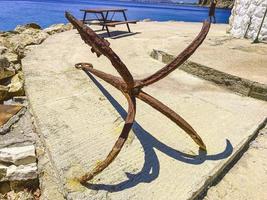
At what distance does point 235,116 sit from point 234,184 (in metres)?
0.75

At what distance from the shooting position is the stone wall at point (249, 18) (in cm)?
466

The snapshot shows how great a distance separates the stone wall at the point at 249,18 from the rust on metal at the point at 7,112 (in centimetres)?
408

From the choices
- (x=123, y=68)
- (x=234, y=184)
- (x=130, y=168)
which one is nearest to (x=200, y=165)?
(x=234, y=184)

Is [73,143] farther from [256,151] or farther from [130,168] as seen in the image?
[256,151]

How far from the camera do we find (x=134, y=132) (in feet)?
6.41

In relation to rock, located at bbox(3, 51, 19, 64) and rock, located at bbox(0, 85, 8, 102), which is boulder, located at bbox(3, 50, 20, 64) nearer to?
rock, located at bbox(3, 51, 19, 64)

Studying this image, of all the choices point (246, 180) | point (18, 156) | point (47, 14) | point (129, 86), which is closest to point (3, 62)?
point (18, 156)

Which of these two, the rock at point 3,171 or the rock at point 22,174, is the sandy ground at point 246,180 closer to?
the rock at point 22,174

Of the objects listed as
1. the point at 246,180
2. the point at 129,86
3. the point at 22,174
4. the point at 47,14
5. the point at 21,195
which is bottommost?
the point at 47,14

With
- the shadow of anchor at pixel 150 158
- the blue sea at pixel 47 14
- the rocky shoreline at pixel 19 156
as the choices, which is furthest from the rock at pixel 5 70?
the blue sea at pixel 47 14

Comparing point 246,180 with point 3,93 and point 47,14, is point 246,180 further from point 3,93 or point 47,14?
point 47,14

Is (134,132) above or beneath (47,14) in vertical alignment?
above

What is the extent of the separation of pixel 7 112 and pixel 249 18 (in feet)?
14.4

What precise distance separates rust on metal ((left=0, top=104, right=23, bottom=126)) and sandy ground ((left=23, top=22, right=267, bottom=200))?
0.21m
